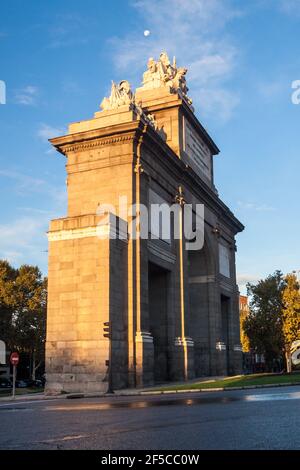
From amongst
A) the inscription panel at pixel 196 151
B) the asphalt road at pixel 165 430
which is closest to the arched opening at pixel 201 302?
the inscription panel at pixel 196 151

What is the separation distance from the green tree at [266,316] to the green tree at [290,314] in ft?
1.88

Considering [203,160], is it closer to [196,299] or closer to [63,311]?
[196,299]

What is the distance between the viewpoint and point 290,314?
63.7 m

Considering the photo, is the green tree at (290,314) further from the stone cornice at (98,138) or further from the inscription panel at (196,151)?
the stone cornice at (98,138)

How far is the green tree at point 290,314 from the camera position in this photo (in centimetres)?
6344

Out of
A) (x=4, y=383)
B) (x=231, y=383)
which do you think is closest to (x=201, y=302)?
(x=231, y=383)

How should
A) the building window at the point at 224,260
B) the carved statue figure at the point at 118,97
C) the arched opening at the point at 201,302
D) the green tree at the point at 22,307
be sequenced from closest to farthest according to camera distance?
the carved statue figure at the point at 118,97, the arched opening at the point at 201,302, the building window at the point at 224,260, the green tree at the point at 22,307

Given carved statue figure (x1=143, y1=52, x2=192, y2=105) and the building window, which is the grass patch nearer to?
the building window

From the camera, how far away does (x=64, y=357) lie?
29594mm

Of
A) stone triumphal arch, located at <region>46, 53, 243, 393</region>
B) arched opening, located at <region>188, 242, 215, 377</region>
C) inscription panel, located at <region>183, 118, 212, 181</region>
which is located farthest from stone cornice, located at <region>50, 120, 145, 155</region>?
arched opening, located at <region>188, 242, 215, 377</region>

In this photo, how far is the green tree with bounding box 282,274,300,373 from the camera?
6344 centimetres

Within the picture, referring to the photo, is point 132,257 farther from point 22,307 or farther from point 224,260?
point 22,307

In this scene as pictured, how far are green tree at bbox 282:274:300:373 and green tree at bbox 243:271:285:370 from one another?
1.88 ft

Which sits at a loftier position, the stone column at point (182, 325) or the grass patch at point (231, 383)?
the stone column at point (182, 325)
